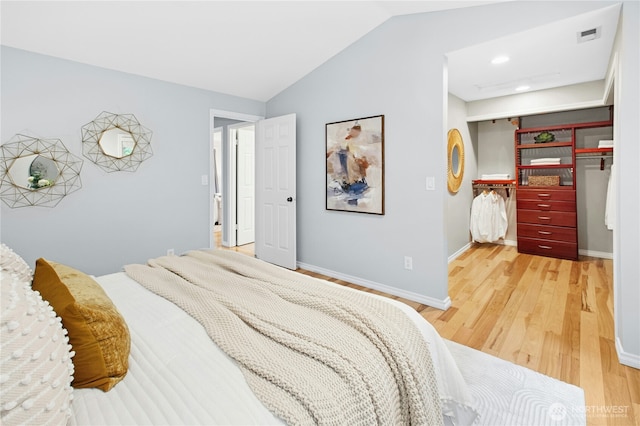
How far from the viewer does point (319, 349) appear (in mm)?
1085

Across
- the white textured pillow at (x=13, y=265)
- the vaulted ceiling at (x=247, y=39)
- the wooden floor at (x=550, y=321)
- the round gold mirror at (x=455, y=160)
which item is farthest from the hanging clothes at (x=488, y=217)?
the white textured pillow at (x=13, y=265)

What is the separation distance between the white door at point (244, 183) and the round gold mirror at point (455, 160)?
308cm

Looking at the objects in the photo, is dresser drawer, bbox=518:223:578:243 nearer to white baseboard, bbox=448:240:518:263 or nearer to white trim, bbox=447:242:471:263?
white baseboard, bbox=448:240:518:263

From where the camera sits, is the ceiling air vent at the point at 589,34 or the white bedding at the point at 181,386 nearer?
the white bedding at the point at 181,386

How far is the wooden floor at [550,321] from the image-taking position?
1.84 m

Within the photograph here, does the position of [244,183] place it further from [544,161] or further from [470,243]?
[544,161]

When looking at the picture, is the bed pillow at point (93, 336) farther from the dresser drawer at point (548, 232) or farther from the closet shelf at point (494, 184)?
the closet shelf at point (494, 184)

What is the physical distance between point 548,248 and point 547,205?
593 millimetres

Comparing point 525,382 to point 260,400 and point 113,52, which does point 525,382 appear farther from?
point 113,52

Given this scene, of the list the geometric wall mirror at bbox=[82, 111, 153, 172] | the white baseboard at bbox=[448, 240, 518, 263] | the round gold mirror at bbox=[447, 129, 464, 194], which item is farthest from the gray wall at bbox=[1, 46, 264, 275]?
the white baseboard at bbox=[448, 240, 518, 263]

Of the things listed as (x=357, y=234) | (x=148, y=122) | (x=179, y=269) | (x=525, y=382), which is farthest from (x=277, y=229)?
(x=525, y=382)

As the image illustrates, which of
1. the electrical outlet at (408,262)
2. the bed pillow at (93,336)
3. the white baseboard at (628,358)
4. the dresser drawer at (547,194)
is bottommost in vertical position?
the white baseboard at (628,358)

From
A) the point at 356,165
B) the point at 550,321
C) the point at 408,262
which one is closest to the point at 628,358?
the point at 550,321

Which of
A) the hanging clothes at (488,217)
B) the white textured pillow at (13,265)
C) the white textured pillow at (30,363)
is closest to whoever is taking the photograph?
the white textured pillow at (30,363)
